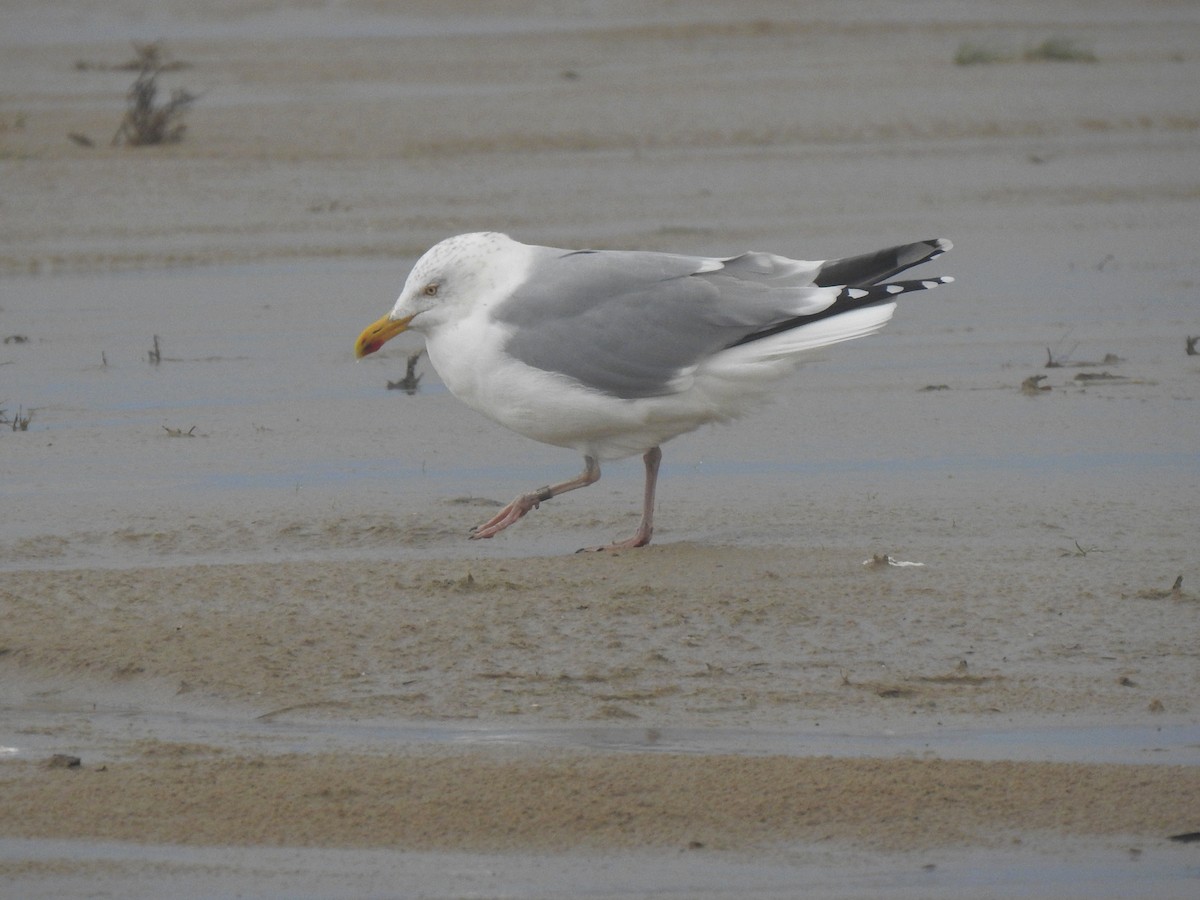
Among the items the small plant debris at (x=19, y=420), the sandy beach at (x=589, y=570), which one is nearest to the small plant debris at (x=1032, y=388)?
the sandy beach at (x=589, y=570)

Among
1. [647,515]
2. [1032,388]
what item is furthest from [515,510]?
[1032,388]

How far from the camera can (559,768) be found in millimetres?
4285

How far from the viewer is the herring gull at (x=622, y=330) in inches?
239

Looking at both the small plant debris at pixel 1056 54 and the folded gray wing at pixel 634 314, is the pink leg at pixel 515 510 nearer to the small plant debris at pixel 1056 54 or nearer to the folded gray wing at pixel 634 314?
the folded gray wing at pixel 634 314

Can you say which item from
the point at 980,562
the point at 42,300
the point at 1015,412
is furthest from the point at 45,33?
the point at 980,562

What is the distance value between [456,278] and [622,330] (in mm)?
611

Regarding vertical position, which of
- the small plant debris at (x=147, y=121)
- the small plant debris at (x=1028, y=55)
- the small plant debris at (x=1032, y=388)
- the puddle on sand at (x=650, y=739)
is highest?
the small plant debris at (x=1028, y=55)

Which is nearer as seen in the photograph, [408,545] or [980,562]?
[980,562]

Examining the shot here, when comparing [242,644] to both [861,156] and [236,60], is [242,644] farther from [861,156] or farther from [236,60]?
[236,60]

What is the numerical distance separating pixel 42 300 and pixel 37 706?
20.1 ft

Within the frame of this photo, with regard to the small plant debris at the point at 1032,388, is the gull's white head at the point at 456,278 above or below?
above

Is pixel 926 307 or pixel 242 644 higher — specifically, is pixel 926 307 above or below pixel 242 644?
above

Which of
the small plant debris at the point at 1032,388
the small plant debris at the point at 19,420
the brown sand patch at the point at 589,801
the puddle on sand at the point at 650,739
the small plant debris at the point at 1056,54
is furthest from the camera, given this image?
the small plant debris at the point at 1056,54

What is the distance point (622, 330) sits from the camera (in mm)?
6113
